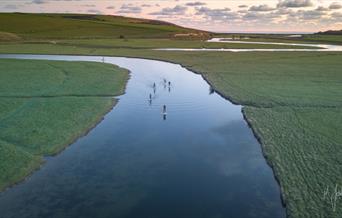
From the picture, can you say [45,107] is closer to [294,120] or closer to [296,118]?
[294,120]

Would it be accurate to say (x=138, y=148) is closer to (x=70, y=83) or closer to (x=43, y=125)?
(x=43, y=125)

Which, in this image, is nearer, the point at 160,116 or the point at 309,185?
the point at 309,185

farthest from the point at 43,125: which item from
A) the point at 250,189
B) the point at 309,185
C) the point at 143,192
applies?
the point at 309,185

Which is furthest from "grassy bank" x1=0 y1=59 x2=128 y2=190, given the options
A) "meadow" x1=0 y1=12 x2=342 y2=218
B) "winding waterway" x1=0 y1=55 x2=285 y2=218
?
"winding waterway" x1=0 y1=55 x2=285 y2=218

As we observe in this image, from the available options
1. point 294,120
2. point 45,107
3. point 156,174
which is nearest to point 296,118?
point 294,120

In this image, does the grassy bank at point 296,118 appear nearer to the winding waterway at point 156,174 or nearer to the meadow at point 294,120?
the meadow at point 294,120

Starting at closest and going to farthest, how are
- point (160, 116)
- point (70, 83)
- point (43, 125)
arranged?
1. point (43, 125)
2. point (160, 116)
3. point (70, 83)

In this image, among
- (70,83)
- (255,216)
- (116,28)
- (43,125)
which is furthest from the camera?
(116,28)
